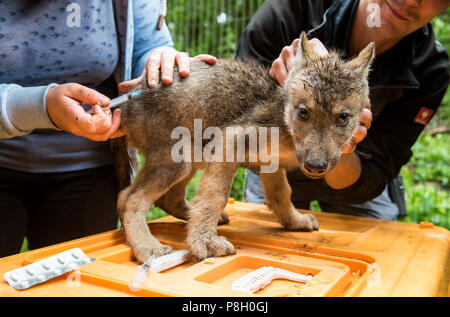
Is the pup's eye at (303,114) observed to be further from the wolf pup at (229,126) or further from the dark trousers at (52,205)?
the dark trousers at (52,205)

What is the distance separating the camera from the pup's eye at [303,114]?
1822 millimetres

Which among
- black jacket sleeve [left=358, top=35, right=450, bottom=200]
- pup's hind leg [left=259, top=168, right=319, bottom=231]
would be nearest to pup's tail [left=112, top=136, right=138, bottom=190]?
pup's hind leg [left=259, top=168, right=319, bottom=231]

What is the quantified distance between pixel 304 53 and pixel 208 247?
3.37 feet

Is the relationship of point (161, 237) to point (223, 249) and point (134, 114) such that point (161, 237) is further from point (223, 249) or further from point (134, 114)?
point (134, 114)

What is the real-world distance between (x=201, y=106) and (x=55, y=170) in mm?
813

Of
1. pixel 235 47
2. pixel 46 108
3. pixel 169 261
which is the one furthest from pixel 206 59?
pixel 235 47

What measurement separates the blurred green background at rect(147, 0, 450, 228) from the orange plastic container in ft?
2.96

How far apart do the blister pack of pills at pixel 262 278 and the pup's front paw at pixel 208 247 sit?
10.8 inches

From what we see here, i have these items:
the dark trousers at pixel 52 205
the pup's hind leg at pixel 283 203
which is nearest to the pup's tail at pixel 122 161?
the dark trousers at pixel 52 205

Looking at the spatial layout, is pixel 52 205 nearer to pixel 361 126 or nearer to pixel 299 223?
pixel 299 223

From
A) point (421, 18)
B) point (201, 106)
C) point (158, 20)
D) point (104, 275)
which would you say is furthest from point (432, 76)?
point (104, 275)

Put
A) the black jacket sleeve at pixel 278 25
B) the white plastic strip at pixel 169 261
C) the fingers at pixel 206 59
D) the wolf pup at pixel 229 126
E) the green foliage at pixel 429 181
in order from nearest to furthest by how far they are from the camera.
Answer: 1. the white plastic strip at pixel 169 261
2. the wolf pup at pixel 229 126
3. the fingers at pixel 206 59
4. the black jacket sleeve at pixel 278 25
5. the green foliage at pixel 429 181

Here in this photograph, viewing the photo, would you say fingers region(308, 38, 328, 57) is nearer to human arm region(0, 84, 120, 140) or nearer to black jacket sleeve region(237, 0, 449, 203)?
black jacket sleeve region(237, 0, 449, 203)

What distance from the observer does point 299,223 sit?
2217 mm
